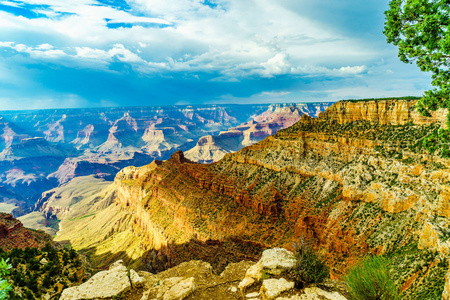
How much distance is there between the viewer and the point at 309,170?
64562 mm

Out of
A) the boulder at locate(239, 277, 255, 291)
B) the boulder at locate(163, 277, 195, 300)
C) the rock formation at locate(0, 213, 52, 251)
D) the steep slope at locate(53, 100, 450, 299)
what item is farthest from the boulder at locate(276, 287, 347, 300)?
the rock formation at locate(0, 213, 52, 251)

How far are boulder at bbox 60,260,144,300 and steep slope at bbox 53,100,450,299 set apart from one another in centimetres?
2065

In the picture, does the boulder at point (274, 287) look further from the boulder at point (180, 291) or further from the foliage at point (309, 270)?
the boulder at point (180, 291)

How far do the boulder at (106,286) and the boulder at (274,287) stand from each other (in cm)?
1062

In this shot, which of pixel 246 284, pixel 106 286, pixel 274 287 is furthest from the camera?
pixel 106 286

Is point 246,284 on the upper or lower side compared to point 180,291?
upper

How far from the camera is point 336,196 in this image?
53500 mm

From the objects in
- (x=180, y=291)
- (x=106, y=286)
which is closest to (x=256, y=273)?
(x=180, y=291)

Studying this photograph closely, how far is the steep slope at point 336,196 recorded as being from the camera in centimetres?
3155

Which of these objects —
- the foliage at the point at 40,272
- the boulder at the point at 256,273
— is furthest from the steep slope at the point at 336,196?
the foliage at the point at 40,272

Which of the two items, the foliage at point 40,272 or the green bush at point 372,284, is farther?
the foliage at point 40,272

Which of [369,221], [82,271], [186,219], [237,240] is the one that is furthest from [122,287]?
[186,219]

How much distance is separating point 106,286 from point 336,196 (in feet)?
164

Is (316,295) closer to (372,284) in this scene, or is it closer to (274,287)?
(274,287)
